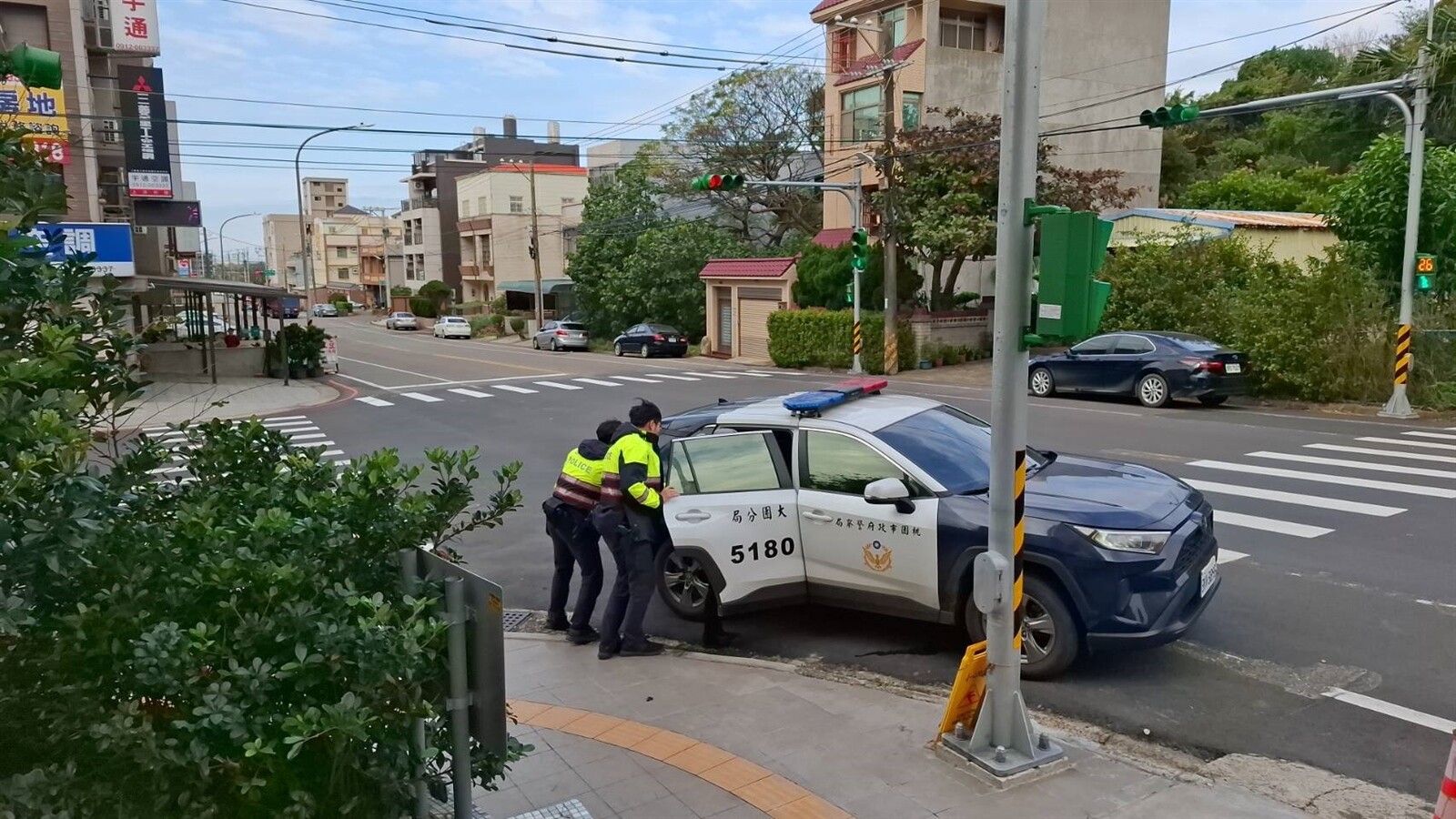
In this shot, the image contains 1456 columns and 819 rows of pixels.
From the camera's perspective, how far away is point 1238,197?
3631 cm

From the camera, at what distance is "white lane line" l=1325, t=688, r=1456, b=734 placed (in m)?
5.28

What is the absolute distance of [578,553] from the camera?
6.96 meters

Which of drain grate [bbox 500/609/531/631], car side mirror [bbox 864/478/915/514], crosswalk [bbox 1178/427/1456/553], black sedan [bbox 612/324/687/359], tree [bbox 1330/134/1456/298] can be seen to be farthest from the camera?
black sedan [bbox 612/324/687/359]

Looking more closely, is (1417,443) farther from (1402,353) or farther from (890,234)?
(890,234)

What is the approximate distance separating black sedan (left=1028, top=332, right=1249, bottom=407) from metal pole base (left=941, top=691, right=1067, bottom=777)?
15321mm

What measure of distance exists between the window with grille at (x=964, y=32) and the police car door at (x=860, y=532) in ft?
100

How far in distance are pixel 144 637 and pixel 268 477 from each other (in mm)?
1202

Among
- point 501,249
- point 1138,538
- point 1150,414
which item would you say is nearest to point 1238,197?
point 1150,414

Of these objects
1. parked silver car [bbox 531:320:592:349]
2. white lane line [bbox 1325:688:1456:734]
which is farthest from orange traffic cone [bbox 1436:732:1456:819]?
parked silver car [bbox 531:320:592:349]

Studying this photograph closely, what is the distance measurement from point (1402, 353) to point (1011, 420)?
51.4ft

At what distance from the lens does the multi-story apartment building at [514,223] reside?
6769 centimetres

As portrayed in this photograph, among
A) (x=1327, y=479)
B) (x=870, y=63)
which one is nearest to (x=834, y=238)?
(x=870, y=63)

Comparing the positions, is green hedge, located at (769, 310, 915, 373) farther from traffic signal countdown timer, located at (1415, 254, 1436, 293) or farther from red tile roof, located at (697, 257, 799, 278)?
traffic signal countdown timer, located at (1415, 254, 1436, 293)

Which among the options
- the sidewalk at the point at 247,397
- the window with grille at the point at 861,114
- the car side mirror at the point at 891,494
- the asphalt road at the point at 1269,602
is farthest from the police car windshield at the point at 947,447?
the window with grille at the point at 861,114
